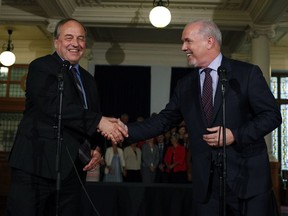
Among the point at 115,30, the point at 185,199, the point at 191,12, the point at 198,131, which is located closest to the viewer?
the point at 198,131

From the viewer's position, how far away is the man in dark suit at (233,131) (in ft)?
7.30

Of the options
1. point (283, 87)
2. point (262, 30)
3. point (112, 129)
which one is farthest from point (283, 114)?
point (112, 129)

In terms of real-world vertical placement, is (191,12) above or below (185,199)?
above

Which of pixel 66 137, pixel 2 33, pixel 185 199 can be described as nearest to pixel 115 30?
pixel 2 33

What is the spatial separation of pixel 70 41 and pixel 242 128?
120 centimetres

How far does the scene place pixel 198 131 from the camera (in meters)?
2.41

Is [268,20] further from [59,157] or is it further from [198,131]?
[59,157]

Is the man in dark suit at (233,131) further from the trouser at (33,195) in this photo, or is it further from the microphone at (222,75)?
the trouser at (33,195)

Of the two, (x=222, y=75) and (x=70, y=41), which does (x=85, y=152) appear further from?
(x=222, y=75)

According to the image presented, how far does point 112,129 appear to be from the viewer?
281 cm

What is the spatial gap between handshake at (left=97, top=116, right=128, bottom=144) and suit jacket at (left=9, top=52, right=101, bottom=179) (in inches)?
5.0

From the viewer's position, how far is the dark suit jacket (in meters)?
2.22

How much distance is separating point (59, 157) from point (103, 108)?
8.78 meters

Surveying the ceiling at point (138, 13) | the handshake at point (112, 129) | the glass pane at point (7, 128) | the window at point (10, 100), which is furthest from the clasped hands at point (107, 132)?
the glass pane at point (7, 128)
